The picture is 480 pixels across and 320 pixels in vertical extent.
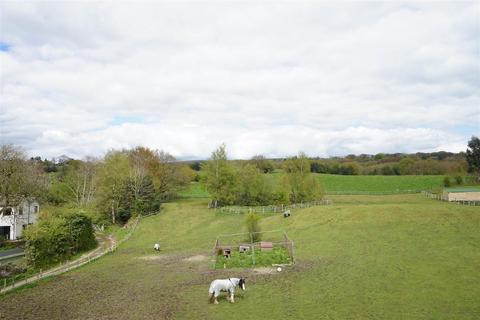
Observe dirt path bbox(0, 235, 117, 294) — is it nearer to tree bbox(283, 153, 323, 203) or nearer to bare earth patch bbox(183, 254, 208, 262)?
bare earth patch bbox(183, 254, 208, 262)

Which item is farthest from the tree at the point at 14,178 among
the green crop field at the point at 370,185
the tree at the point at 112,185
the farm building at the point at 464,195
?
the farm building at the point at 464,195

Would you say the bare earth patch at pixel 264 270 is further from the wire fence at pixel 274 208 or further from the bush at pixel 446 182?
the bush at pixel 446 182

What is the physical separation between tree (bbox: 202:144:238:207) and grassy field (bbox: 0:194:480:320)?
70.7 ft

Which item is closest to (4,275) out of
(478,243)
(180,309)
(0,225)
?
(180,309)

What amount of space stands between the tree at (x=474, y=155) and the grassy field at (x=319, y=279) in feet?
174

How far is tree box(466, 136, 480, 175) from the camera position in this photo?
8419 cm

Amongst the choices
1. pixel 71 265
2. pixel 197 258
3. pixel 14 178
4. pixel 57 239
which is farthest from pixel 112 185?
pixel 197 258

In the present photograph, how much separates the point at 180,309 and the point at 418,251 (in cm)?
2001

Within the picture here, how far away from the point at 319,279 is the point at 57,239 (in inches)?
1041

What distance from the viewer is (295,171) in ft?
204

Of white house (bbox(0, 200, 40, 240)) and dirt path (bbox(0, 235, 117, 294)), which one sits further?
white house (bbox(0, 200, 40, 240))

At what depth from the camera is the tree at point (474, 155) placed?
84188 mm

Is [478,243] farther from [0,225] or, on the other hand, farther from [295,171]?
[0,225]

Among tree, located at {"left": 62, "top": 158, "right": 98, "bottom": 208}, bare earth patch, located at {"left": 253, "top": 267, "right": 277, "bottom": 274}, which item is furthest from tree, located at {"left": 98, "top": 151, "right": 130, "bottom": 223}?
bare earth patch, located at {"left": 253, "top": 267, "right": 277, "bottom": 274}
